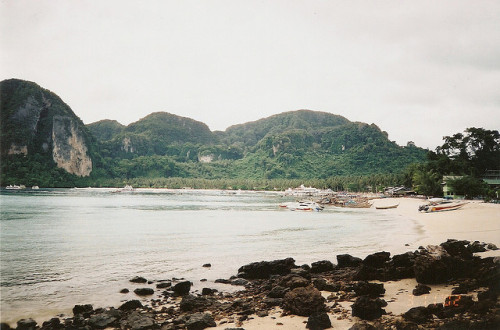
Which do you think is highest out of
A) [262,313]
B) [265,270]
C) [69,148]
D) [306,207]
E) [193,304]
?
[69,148]

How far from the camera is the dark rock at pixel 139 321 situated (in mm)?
8094

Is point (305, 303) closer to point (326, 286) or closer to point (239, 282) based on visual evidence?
point (326, 286)

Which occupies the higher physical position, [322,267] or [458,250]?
[458,250]

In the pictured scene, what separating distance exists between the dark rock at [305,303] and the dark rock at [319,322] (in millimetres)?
693

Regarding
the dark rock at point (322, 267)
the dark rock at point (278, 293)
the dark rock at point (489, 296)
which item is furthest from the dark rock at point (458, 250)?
the dark rock at point (278, 293)

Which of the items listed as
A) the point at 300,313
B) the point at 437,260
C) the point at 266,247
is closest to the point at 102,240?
the point at 266,247

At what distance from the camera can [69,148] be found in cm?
17425

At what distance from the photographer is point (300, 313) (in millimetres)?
8172

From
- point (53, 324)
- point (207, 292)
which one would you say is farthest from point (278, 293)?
point (53, 324)

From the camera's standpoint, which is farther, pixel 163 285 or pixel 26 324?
pixel 163 285

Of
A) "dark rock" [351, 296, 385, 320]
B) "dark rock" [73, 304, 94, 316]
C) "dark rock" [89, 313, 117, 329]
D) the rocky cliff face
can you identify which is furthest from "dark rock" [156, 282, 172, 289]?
the rocky cliff face

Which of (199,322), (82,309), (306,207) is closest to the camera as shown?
(199,322)

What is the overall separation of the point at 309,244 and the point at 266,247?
3.21m

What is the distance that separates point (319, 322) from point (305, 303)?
116cm
